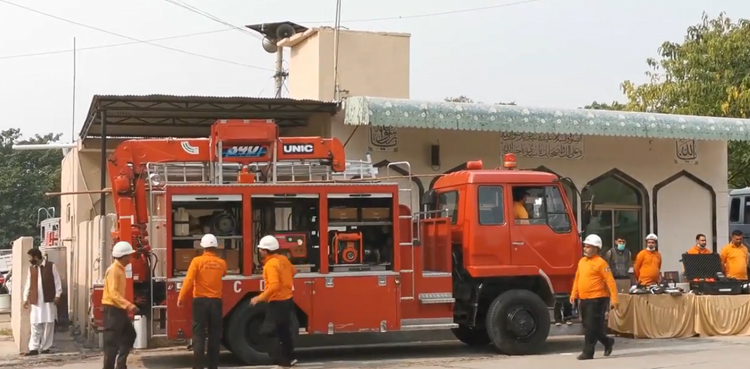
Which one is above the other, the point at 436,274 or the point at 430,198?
the point at 430,198

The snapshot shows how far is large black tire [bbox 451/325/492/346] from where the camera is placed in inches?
623

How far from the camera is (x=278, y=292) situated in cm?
1268

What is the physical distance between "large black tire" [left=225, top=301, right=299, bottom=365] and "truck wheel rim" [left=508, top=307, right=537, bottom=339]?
3242 mm

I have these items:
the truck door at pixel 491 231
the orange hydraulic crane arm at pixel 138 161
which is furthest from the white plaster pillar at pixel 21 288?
the truck door at pixel 491 231

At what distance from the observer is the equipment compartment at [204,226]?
13211 millimetres

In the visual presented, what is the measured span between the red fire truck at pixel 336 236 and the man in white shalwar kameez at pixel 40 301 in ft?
8.47

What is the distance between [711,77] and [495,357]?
19.3 metres

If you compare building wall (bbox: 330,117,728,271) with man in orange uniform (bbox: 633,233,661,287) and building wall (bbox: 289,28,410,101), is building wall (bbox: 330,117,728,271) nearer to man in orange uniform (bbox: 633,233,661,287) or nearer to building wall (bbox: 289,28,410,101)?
man in orange uniform (bbox: 633,233,661,287)

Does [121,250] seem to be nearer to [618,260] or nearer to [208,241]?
[208,241]

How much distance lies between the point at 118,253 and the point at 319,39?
14273mm

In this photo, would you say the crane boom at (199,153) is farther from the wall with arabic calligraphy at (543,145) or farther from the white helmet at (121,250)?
the wall with arabic calligraphy at (543,145)

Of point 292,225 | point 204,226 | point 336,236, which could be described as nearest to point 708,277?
point 336,236

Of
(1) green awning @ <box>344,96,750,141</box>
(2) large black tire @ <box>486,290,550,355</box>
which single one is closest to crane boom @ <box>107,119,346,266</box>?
(2) large black tire @ <box>486,290,550,355</box>

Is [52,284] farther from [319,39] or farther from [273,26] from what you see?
[273,26]
